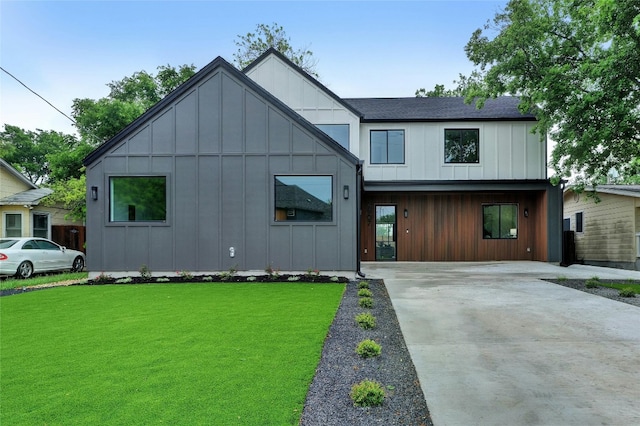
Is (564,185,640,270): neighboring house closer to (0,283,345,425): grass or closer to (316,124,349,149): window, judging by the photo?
(316,124,349,149): window

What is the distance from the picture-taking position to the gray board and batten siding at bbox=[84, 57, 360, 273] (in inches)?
380

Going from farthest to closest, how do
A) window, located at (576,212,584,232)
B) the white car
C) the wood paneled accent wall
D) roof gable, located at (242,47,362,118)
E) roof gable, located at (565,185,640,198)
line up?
window, located at (576,212,584,232) → the wood paneled accent wall → roof gable, located at (242,47,362,118) → roof gable, located at (565,185,640,198) → the white car

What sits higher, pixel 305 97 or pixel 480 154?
pixel 305 97

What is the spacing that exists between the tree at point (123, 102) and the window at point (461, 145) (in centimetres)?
1792

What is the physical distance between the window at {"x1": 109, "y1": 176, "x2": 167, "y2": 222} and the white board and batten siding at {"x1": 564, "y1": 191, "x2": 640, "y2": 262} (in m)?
13.8

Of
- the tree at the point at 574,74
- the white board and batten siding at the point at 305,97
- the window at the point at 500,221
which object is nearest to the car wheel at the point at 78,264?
the white board and batten siding at the point at 305,97

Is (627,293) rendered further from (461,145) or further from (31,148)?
(31,148)

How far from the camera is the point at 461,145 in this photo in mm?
14094

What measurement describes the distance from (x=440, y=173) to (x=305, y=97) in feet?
18.8

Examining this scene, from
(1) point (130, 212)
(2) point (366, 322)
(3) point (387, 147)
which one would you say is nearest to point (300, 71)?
(3) point (387, 147)

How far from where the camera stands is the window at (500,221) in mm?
14766

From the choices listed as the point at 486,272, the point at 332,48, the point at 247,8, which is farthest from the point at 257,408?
the point at 332,48

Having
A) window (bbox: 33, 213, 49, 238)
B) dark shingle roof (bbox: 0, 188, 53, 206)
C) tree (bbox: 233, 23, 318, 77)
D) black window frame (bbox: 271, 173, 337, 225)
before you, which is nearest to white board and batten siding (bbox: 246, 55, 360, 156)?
black window frame (bbox: 271, 173, 337, 225)

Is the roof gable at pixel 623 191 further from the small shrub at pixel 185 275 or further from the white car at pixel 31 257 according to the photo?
the white car at pixel 31 257
